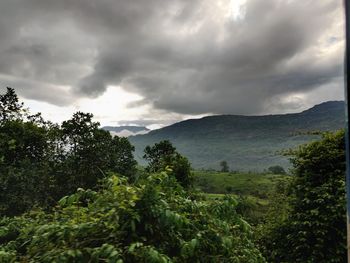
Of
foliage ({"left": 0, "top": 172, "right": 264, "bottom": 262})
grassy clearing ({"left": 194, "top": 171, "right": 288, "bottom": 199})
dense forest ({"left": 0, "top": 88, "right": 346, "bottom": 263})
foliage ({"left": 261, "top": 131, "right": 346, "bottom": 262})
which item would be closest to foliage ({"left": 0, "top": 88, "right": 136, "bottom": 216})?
dense forest ({"left": 0, "top": 88, "right": 346, "bottom": 263})

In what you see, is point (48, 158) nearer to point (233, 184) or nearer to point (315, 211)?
point (315, 211)

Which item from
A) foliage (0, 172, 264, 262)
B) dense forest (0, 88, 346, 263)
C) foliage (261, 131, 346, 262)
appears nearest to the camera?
foliage (0, 172, 264, 262)

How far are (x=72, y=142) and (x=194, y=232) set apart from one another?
26216mm

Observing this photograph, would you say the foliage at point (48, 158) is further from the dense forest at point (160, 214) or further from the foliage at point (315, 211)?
the foliage at point (315, 211)

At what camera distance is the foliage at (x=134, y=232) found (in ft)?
7.49

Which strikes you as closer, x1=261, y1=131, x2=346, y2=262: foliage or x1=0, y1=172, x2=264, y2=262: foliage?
x1=0, y1=172, x2=264, y2=262: foliage

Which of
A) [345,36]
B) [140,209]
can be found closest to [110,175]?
[140,209]

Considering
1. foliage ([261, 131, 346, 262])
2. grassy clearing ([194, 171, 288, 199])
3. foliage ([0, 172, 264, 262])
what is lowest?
grassy clearing ([194, 171, 288, 199])

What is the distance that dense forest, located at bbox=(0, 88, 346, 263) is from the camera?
2.46 metres

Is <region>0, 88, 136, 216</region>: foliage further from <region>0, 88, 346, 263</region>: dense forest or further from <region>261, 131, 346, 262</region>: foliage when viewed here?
<region>261, 131, 346, 262</region>: foliage

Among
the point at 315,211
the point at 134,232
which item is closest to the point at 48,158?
the point at 315,211

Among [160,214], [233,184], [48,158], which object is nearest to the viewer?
[160,214]

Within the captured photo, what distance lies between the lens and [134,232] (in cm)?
251

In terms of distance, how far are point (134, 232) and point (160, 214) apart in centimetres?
23
